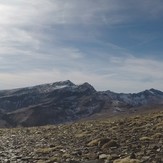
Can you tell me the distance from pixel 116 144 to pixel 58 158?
4.00m

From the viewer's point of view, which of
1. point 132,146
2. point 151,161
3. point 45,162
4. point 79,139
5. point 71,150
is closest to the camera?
point 151,161

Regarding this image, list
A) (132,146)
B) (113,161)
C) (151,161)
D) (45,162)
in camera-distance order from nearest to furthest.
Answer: (151,161) < (113,161) < (45,162) < (132,146)

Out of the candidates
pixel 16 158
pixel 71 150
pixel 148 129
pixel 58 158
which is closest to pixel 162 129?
pixel 148 129

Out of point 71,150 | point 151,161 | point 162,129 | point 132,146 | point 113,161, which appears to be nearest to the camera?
point 151,161

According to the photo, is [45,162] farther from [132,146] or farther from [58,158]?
[132,146]

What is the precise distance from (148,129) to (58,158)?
946cm

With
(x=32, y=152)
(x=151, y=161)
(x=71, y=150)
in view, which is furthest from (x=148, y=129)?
(x=151, y=161)

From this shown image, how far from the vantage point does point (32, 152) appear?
24750 millimetres

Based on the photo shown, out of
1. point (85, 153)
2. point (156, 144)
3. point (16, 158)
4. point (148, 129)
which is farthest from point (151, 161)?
point (148, 129)

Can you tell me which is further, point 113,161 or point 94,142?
point 94,142

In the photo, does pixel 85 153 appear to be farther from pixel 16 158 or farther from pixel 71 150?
pixel 16 158

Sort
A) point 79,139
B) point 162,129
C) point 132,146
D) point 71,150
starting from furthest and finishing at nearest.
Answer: point 79,139, point 162,129, point 71,150, point 132,146

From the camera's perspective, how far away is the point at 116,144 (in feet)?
74.2

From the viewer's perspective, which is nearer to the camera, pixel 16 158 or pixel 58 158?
pixel 58 158
